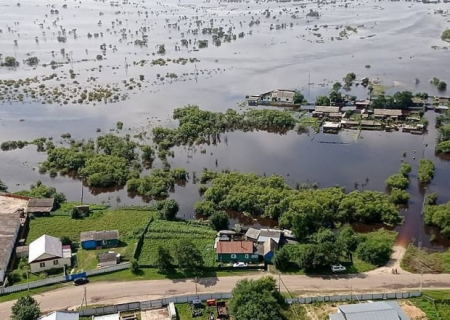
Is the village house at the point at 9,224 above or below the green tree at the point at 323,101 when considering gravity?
below

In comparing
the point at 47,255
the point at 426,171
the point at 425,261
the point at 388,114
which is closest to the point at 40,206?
the point at 47,255

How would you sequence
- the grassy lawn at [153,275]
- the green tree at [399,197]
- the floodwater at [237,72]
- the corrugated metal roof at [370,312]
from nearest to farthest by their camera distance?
the corrugated metal roof at [370,312], the grassy lawn at [153,275], the green tree at [399,197], the floodwater at [237,72]

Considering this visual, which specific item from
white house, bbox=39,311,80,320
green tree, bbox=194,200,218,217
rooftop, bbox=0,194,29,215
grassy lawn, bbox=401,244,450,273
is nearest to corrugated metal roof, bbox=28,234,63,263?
white house, bbox=39,311,80,320

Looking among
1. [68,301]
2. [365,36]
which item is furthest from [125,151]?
[365,36]

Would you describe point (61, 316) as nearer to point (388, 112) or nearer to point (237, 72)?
point (388, 112)

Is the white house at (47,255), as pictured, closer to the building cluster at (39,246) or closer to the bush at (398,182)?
the building cluster at (39,246)

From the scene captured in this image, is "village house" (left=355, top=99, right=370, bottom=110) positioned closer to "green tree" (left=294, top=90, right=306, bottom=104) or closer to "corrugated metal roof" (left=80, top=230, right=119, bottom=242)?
A: "green tree" (left=294, top=90, right=306, bottom=104)

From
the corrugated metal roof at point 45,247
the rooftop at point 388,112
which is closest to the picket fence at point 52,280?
the corrugated metal roof at point 45,247
